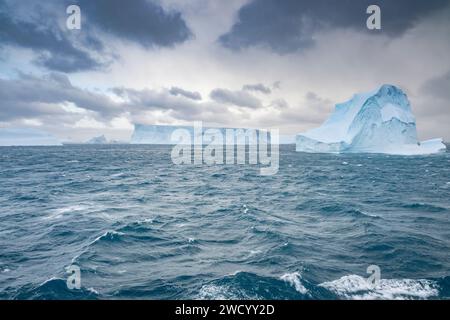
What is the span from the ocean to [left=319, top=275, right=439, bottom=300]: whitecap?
3cm

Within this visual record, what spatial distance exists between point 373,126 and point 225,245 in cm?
6503

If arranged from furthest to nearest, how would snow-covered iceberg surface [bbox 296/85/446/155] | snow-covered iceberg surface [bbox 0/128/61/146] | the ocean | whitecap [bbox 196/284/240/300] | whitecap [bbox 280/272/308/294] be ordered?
1. snow-covered iceberg surface [bbox 0/128/61/146]
2. snow-covered iceberg surface [bbox 296/85/446/155]
3. the ocean
4. whitecap [bbox 280/272/308/294]
5. whitecap [bbox 196/284/240/300]

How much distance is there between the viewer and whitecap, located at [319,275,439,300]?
9.07 meters

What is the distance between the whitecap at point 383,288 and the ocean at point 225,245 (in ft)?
0.11

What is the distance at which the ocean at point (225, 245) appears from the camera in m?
9.69

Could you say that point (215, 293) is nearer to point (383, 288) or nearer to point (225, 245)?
point (225, 245)

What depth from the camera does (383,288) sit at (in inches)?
375

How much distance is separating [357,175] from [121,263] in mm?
36561

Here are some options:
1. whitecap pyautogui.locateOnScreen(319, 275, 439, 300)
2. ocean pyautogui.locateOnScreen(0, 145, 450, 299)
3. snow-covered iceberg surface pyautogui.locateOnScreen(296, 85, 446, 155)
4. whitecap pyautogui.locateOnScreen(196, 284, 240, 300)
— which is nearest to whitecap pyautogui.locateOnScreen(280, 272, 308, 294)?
ocean pyautogui.locateOnScreen(0, 145, 450, 299)

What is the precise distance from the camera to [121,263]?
11.9 metres

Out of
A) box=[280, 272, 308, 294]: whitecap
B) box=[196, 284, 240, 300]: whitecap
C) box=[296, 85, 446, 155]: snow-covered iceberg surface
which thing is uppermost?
box=[296, 85, 446, 155]: snow-covered iceberg surface

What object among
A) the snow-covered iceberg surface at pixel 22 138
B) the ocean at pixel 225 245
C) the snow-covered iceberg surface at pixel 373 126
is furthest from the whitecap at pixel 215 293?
the snow-covered iceberg surface at pixel 22 138

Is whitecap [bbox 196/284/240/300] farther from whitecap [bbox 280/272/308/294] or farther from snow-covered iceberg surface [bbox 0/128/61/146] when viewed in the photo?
snow-covered iceberg surface [bbox 0/128/61/146]
